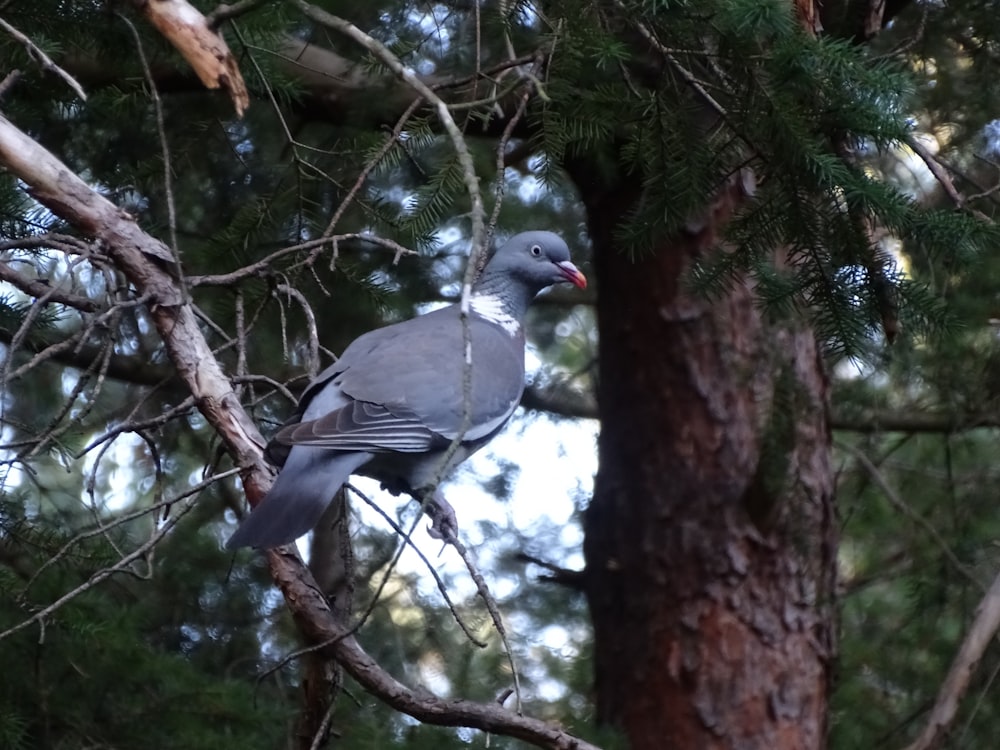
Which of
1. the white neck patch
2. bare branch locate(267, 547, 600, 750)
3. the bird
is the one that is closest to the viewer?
bare branch locate(267, 547, 600, 750)

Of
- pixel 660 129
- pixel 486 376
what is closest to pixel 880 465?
pixel 486 376

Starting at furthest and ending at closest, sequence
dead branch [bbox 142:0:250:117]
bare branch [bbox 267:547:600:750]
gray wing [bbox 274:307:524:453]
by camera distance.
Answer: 1. gray wing [bbox 274:307:524:453]
2. dead branch [bbox 142:0:250:117]
3. bare branch [bbox 267:547:600:750]

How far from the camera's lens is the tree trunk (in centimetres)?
403

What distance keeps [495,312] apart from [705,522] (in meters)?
1.23

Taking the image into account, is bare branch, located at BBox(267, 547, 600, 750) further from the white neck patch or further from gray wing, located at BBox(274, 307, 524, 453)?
the white neck patch

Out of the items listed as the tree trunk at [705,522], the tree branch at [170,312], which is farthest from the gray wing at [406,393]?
the tree trunk at [705,522]

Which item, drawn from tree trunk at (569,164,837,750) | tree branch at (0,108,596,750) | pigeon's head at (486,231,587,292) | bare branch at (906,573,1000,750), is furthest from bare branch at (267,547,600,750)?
tree trunk at (569,164,837,750)

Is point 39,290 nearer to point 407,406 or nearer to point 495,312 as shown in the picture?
point 407,406

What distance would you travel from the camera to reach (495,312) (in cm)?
335

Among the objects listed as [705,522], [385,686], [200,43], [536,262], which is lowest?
[385,686]

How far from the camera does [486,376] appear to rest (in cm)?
295

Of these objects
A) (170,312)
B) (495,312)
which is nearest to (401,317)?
(495,312)

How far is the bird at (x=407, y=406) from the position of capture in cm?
230

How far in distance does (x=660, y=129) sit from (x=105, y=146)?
1839mm
